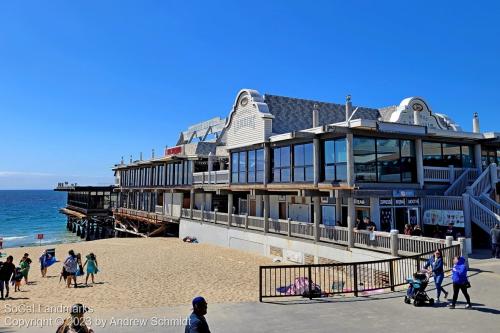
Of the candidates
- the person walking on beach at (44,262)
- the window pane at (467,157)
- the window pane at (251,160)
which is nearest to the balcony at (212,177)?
the window pane at (251,160)

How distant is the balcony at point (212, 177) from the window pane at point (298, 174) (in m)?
8.11

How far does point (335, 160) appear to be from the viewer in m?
18.1

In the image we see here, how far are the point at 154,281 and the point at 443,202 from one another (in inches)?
567

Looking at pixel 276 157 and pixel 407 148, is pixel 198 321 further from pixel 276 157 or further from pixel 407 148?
pixel 276 157

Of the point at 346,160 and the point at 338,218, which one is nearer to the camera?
the point at 346,160

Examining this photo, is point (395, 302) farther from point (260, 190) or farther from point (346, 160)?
point (260, 190)

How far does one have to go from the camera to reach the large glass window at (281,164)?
21389mm

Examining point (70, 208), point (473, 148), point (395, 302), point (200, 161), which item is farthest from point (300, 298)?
point (70, 208)

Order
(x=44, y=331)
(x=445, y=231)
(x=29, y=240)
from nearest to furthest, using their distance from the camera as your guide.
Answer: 1. (x=44, y=331)
2. (x=445, y=231)
3. (x=29, y=240)

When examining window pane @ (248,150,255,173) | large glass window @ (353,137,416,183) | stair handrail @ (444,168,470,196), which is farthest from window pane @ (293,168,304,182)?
stair handrail @ (444,168,470,196)

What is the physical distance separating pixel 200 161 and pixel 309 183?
16.3 metres

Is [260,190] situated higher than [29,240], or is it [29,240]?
[260,190]

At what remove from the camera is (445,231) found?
56.2ft

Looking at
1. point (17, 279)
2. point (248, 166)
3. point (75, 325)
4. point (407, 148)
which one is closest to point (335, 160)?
point (407, 148)
